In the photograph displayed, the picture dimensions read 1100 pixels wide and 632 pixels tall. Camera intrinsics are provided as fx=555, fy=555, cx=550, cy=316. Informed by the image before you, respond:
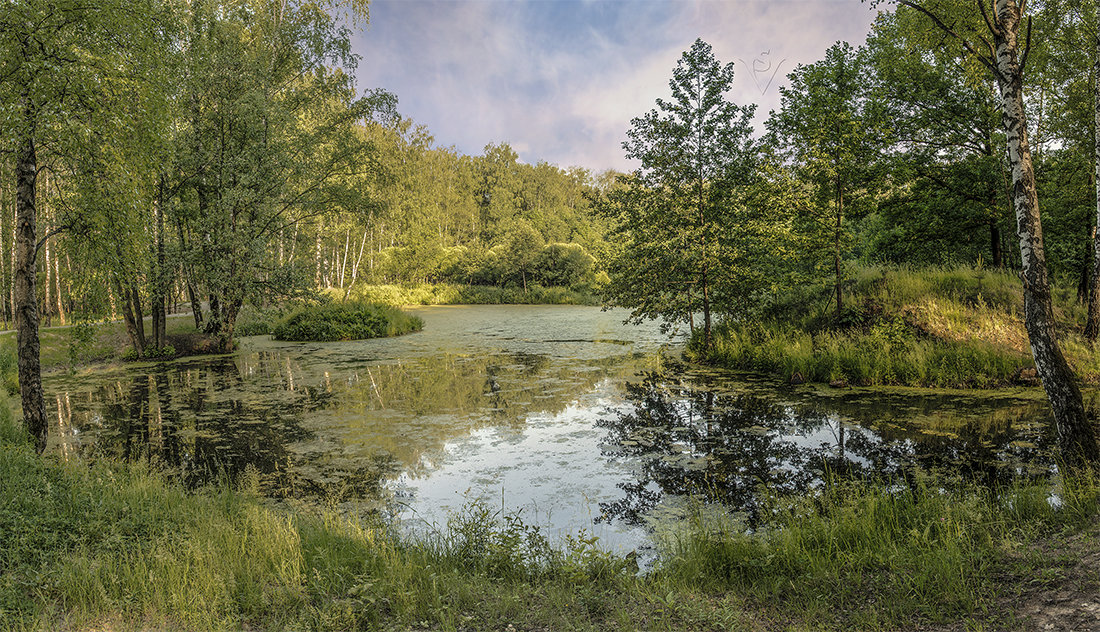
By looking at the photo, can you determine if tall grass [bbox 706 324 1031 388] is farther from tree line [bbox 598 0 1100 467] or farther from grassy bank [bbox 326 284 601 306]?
grassy bank [bbox 326 284 601 306]

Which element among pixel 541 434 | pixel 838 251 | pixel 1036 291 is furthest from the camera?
pixel 838 251

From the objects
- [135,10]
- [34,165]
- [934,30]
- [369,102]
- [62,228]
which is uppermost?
[369,102]

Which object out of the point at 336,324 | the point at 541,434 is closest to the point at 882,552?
the point at 541,434

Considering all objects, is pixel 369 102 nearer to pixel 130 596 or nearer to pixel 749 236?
pixel 749 236

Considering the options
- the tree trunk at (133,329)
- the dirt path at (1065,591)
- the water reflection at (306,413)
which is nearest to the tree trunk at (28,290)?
the water reflection at (306,413)

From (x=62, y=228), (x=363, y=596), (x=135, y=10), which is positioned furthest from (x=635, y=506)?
(x=135, y=10)

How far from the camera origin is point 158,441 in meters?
8.62

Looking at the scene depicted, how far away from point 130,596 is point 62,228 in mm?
4909

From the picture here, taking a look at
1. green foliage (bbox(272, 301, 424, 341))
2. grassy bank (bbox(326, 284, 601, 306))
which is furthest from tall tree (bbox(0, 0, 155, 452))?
grassy bank (bbox(326, 284, 601, 306))

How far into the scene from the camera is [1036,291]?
5172 millimetres

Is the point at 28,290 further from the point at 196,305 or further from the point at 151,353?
the point at 196,305

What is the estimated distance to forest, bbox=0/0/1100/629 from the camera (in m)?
4.11

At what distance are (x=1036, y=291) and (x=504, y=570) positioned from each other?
5441mm

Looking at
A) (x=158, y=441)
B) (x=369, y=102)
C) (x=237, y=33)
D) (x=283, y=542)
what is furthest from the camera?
(x=369, y=102)
